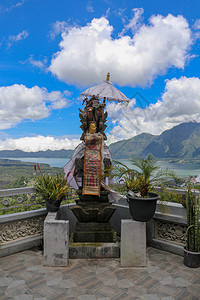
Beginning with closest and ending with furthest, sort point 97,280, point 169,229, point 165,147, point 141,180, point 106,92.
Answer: point 97,280 → point 141,180 → point 169,229 → point 106,92 → point 165,147

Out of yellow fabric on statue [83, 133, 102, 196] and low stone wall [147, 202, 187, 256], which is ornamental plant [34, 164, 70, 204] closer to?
yellow fabric on statue [83, 133, 102, 196]

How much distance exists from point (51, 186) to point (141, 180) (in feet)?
6.22

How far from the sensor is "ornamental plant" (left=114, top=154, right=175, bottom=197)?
4.06 meters

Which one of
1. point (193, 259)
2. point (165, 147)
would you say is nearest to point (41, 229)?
point (193, 259)

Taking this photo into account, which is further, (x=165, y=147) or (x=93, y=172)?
(x=165, y=147)

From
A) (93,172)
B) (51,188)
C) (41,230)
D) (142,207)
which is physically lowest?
(41,230)

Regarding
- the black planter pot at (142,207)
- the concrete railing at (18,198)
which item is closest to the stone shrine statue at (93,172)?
the black planter pot at (142,207)

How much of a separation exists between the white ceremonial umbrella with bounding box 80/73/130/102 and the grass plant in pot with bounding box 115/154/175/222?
1560 millimetres

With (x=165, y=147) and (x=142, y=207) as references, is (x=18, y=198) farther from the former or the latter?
(x=165, y=147)

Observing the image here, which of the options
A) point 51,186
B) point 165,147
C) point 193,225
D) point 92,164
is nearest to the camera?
point 193,225

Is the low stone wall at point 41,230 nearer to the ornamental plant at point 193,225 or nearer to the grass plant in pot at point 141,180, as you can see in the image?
the ornamental plant at point 193,225

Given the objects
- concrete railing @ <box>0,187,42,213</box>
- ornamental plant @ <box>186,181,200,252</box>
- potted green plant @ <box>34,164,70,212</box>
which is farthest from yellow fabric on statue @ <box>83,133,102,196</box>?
ornamental plant @ <box>186,181,200,252</box>

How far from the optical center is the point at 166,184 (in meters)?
4.11

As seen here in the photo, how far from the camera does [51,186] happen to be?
15.2 ft
